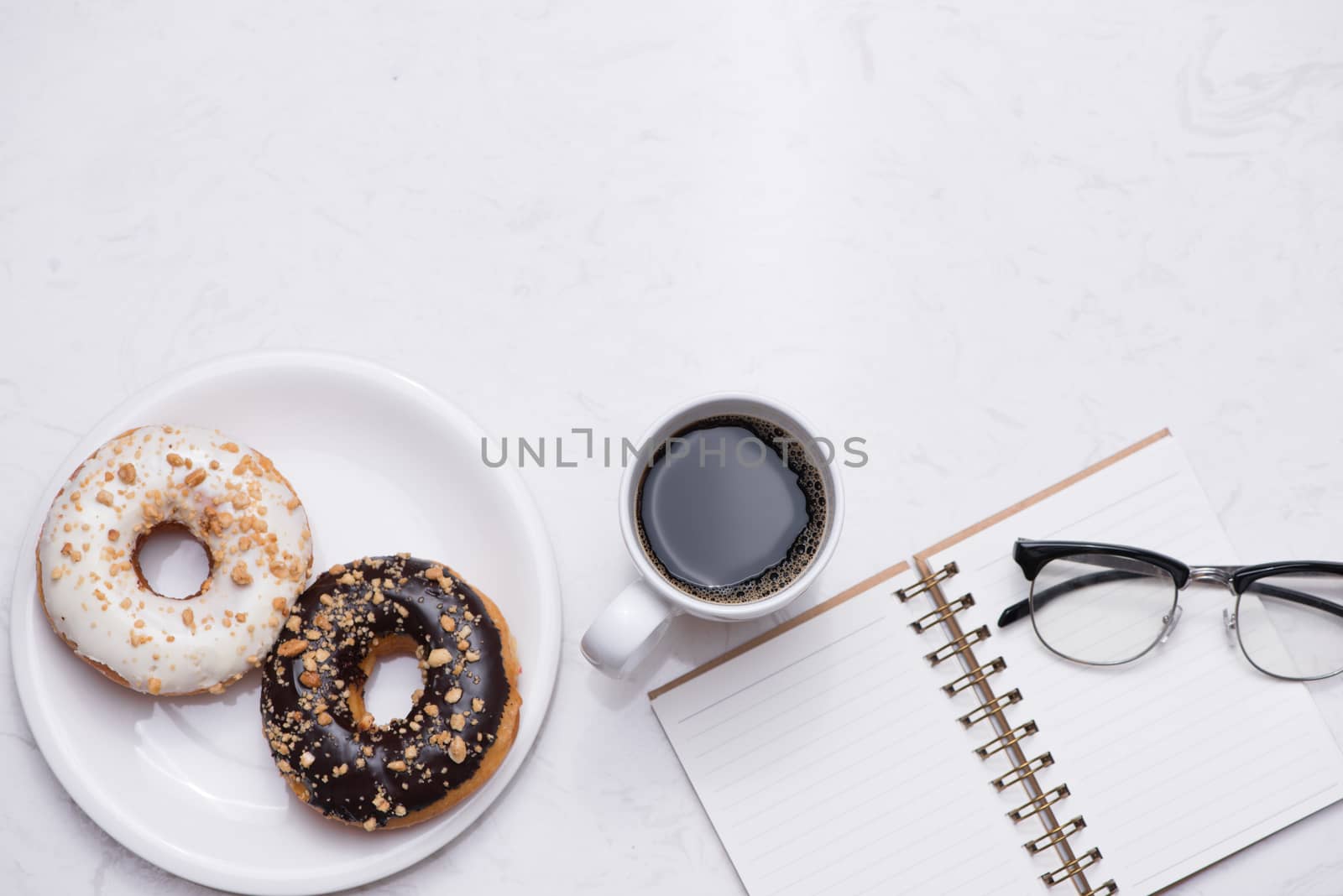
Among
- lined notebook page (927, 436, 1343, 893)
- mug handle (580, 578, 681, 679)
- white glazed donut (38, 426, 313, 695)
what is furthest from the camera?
lined notebook page (927, 436, 1343, 893)

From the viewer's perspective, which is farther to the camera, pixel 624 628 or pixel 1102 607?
pixel 1102 607

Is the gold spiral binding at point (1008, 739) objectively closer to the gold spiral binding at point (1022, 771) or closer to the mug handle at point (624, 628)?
the gold spiral binding at point (1022, 771)

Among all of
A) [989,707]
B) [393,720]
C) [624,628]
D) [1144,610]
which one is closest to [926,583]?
[989,707]

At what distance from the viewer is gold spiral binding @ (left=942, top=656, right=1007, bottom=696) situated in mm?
1068

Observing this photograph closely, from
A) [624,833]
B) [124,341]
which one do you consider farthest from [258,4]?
[624,833]

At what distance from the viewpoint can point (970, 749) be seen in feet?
3.53

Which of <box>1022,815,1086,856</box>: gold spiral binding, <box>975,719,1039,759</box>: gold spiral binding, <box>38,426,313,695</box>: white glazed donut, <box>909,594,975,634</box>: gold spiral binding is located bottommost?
<box>1022,815,1086,856</box>: gold spiral binding

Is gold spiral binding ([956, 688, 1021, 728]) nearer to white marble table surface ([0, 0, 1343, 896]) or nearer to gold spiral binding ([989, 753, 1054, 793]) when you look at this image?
gold spiral binding ([989, 753, 1054, 793])

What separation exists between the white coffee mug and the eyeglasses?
0.98ft

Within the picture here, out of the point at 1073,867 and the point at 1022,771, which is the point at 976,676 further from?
the point at 1073,867

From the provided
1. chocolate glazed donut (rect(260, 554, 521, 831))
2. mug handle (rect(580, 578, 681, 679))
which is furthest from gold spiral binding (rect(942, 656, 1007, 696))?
chocolate glazed donut (rect(260, 554, 521, 831))

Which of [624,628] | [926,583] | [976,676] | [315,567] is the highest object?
[315,567]

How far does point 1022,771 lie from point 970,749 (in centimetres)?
6

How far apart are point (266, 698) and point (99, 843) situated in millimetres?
283
